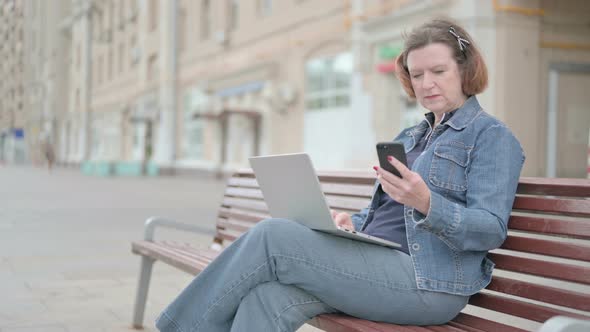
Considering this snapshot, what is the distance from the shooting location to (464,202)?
2.41m

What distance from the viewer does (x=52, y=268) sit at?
5895mm

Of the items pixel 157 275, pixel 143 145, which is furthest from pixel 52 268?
pixel 143 145

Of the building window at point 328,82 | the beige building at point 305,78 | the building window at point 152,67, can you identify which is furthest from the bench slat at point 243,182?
the building window at point 152,67

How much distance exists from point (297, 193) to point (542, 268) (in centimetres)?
82

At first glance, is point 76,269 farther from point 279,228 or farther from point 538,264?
point 538,264

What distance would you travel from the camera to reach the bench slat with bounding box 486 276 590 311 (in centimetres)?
215

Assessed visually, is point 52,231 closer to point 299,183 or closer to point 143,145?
point 299,183

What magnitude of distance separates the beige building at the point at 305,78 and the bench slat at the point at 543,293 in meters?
11.8

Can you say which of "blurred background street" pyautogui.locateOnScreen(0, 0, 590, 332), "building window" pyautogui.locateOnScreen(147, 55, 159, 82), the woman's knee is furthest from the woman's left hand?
"building window" pyautogui.locateOnScreen(147, 55, 159, 82)

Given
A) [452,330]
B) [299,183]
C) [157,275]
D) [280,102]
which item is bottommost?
[157,275]

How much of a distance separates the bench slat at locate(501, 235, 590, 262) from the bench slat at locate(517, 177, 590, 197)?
16 centimetres

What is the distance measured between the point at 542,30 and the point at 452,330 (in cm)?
1371

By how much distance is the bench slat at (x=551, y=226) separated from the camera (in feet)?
7.30

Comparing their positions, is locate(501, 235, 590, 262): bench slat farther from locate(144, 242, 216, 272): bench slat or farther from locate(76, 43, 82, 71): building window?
locate(76, 43, 82, 71): building window
